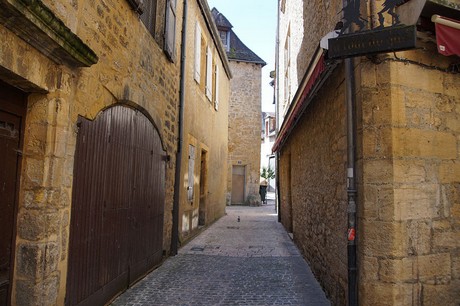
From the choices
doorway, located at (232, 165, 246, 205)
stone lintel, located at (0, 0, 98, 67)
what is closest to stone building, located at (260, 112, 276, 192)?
doorway, located at (232, 165, 246, 205)

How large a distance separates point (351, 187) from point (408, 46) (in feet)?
4.15

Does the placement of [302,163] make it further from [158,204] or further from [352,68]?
[352,68]

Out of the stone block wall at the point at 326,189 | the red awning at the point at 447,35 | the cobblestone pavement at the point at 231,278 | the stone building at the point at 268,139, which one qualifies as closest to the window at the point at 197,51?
the stone block wall at the point at 326,189

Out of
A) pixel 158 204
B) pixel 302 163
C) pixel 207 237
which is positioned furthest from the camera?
pixel 207 237

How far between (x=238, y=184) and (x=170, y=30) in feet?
45.6

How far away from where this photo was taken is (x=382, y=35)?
2752 mm

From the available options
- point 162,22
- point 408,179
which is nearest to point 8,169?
point 408,179

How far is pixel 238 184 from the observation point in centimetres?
1923

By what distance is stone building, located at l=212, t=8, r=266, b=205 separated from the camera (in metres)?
19.0

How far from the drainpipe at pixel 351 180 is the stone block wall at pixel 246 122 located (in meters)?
15.8

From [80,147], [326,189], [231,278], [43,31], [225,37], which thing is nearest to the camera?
[43,31]

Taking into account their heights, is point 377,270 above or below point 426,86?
below

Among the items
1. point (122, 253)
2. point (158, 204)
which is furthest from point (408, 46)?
point (158, 204)

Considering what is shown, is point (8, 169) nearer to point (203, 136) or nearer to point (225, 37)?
point (203, 136)
